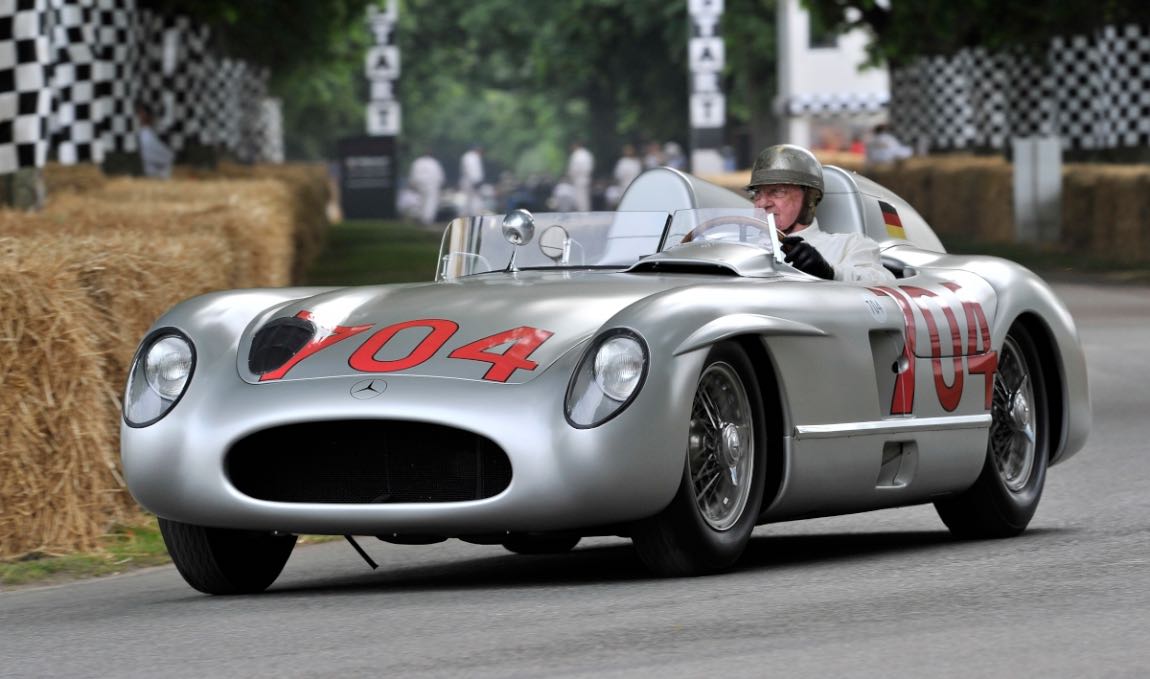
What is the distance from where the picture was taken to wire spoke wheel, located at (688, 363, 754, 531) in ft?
20.9

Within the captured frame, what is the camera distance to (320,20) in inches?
1603

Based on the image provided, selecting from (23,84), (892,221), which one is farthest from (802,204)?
(23,84)

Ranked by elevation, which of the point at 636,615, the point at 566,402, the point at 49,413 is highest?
the point at 566,402

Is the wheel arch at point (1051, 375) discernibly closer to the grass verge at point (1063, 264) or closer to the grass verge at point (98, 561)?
the grass verge at point (98, 561)

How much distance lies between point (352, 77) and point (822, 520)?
77.1 metres

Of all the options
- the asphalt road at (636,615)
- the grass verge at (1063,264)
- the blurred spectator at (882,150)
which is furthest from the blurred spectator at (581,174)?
the asphalt road at (636,615)

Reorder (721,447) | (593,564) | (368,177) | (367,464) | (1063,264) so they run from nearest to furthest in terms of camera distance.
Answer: (367,464)
(721,447)
(593,564)
(1063,264)
(368,177)

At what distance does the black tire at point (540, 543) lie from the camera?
21.8 feet

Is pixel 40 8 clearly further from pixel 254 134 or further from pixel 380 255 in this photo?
pixel 254 134

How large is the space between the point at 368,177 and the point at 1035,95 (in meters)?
22.2

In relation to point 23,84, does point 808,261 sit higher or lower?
lower

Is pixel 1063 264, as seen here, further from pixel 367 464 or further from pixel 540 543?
pixel 367 464

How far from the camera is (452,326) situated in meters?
6.46

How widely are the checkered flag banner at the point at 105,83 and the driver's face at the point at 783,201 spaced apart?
7150 millimetres
